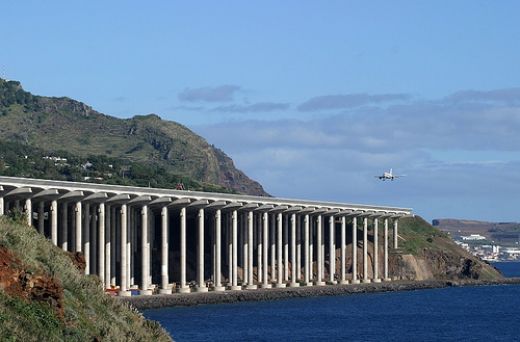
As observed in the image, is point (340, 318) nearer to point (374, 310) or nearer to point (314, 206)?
point (374, 310)

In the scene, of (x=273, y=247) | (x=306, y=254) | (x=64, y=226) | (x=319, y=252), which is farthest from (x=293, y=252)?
(x=64, y=226)

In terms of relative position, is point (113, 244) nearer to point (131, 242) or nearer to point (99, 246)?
point (131, 242)

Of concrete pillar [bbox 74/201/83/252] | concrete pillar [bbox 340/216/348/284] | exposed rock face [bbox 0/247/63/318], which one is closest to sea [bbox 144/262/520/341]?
concrete pillar [bbox 74/201/83/252]

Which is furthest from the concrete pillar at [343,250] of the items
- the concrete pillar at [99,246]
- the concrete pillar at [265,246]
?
the concrete pillar at [99,246]

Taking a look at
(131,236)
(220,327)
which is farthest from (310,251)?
(220,327)

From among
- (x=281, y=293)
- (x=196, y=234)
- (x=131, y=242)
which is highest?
(x=196, y=234)

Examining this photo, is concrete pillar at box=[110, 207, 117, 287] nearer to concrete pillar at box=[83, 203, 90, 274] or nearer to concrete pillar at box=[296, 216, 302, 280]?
concrete pillar at box=[83, 203, 90, 274]
